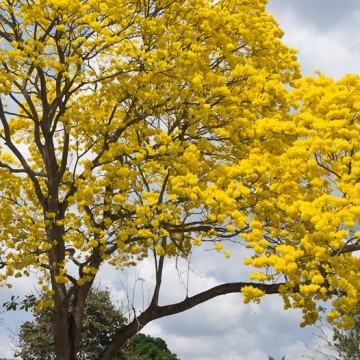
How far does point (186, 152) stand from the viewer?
12.5 metres

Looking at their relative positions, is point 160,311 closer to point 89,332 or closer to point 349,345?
point 349,345

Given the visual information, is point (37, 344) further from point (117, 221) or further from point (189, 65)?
point (189, 65)

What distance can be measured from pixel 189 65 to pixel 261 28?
263 cm

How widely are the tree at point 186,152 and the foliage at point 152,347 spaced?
58.3 ft

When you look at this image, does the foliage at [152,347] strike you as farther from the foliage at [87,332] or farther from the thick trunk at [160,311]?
the thick trunk at [160,311]

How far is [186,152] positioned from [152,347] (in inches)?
887

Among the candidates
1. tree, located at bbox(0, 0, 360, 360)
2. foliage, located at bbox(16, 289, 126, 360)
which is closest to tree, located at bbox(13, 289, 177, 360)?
foliage, located at bbox(16, 289, 126, 360)

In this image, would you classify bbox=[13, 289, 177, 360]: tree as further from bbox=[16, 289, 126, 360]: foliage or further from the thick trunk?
the thick trunk

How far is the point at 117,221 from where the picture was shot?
48.5 feet

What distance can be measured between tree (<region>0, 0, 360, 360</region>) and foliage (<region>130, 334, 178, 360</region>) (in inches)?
700

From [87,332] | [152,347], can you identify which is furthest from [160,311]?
[152,347]

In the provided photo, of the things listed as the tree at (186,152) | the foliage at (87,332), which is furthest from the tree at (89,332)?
the tree at (186,152)

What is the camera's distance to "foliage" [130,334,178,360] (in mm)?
32438

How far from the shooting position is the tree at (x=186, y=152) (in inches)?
458
